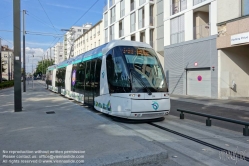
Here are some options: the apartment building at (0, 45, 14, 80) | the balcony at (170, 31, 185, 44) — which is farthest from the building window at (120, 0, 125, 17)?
the apartment building at (0, 45, 14, 80)

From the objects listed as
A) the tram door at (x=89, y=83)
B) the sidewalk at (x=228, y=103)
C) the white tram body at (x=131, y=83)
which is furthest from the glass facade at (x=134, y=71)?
the sidewalk at (x=228, y=103)

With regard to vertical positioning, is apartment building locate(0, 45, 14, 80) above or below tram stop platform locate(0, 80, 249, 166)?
above

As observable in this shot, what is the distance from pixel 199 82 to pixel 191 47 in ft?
11.3

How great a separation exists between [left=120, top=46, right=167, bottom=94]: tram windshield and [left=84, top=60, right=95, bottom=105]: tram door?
2.98m

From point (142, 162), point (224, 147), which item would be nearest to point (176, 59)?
point (224, 147)

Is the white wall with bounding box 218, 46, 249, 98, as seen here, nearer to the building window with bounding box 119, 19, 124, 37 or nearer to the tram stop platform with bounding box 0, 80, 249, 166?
the tram stop platform with bounding box 0, 80, 249, 166

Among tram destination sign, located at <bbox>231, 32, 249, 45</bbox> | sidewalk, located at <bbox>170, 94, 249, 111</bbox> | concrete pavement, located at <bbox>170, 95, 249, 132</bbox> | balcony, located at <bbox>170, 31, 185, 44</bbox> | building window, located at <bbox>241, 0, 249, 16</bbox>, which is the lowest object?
concrete pavement, located at <bbox>170, 95, 249, 132</bbox>

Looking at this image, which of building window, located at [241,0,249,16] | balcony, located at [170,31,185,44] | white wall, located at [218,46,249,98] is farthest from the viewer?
balcony, located at [170,31,185,44]

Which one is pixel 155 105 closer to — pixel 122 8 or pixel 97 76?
pixel 97 76

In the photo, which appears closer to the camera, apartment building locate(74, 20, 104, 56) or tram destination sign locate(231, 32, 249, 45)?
tram destination sign locate(231, 32, 249, 45)

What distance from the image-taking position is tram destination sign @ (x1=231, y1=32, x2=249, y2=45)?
15004 millimetres

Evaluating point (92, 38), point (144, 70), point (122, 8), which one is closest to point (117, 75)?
point (144, 70)

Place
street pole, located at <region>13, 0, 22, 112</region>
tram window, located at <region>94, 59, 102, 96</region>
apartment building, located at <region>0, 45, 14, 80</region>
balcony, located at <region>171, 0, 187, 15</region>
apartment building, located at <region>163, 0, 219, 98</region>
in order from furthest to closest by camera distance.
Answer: apartment building, located at <region>0, 45, 14, 80</region>
balcony, located at <region>171, 0, 187, 15</region>
apartment building, located at <region>163, 0, 219, 98</region>
street pole, located at <region>13, 0, 22, 112</region>
tram window, located at <region>94, 59, 102, 96</region>

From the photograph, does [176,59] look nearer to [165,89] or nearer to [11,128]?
[165,89]
